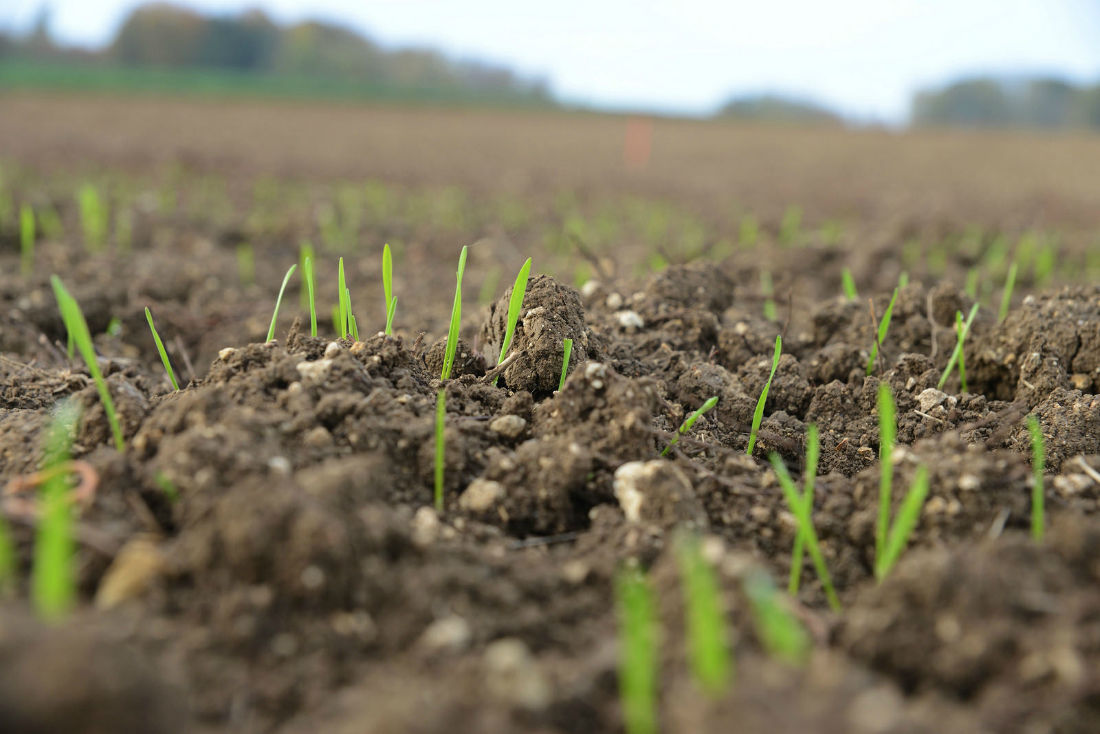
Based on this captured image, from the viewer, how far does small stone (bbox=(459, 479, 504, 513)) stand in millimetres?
1269

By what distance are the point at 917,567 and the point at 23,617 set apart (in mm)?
988

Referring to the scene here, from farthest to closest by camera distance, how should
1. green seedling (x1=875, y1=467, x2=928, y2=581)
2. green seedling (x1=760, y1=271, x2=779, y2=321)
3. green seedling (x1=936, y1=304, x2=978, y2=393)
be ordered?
green seedling (x1=760, y1=271, x2=779, y2=321) → green seedling (x1=936, y1=304, x2=978, y2=393) → green seedling (x1=875, y1=467, x2=928, y2=581)

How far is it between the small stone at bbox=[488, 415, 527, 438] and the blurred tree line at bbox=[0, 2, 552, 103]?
41.6 m

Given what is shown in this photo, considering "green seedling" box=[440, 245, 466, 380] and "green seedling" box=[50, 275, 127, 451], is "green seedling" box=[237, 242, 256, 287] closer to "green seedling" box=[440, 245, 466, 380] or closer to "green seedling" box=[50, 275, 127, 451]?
"green seedling" box=[440, 245, 466, 380]

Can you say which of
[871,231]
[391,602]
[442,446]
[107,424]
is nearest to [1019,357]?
[442,446]

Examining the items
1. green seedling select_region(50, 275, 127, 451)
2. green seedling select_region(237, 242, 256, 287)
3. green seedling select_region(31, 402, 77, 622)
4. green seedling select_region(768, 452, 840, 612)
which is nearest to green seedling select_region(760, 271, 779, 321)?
green seedling select_region(768, 452, 840, 612)

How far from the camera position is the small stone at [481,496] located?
127 cm

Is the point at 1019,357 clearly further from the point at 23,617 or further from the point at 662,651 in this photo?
the point at 23,617

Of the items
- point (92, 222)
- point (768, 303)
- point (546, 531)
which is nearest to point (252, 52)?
point (92, 222)

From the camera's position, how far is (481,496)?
1.27 metres

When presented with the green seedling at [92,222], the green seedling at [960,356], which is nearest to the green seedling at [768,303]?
the green seedling at [960,356]

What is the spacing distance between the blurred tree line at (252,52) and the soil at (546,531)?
135ft

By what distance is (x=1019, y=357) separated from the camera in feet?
6.52

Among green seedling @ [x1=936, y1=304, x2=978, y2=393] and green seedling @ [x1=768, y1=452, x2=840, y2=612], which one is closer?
green seedling @ [x1=768, y1=452, x2=840, y2=612]
